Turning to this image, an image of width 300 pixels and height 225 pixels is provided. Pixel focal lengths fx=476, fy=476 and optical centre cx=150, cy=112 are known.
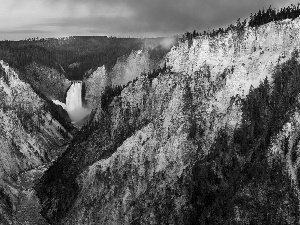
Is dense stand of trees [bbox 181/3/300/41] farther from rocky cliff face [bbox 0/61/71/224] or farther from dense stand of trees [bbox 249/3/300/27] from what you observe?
rocky cliff face [bbox 0/61/71/224]

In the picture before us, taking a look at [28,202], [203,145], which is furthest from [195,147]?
[28,202]

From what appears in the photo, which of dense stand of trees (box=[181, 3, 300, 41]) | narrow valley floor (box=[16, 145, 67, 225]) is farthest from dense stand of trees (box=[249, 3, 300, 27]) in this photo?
narrow valley floor (box=[16, 145, 67, 225])

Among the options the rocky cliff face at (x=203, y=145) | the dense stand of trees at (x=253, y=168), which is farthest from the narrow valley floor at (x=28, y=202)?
the dense stand of trees at (x=253, y=168)

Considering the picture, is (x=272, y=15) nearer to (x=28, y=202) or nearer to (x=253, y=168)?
(x=253, y=168)

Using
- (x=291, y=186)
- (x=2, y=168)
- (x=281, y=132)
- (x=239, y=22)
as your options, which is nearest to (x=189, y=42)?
(x=239, y=22)

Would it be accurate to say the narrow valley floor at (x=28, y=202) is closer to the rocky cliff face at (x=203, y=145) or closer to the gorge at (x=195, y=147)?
the gorge at (x=195, y=147)

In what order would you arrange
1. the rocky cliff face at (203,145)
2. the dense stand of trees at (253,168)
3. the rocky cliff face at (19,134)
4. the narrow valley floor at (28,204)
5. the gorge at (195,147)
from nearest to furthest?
the dense stand of trees at (253,168), the rocky cliff face at (203,145), the gorge at (195,147), the narrow valley floor at (28,204), the rocky cliff face at (19,134)
